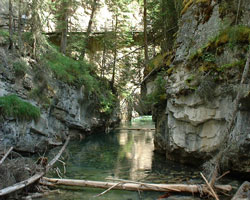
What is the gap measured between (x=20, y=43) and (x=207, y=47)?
9.75 m

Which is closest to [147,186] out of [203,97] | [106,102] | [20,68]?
[203,97]

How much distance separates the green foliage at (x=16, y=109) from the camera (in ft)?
38.9

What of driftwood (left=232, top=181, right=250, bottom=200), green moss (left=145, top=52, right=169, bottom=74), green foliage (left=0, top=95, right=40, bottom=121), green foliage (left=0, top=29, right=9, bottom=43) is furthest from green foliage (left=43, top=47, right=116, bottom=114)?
driftwood (left=232, top=181, right=250, bottom=200)

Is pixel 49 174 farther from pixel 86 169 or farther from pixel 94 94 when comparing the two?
pixel 94 94

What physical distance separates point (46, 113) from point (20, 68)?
2866 millimetres

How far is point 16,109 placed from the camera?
40.0 feet

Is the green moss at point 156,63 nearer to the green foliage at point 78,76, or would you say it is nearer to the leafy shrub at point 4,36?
the green foliage at point 78,76

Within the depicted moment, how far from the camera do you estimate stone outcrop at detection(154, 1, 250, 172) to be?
29.3 ft

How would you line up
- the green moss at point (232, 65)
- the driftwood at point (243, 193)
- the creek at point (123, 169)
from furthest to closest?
the green moss at point (232, 65)
the creek at point (123, 169)
the driftwood at point (243, 193)

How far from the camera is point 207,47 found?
1078cm

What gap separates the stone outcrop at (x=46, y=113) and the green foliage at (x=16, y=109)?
9.7 inches

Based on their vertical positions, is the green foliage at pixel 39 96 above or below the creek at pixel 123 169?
above

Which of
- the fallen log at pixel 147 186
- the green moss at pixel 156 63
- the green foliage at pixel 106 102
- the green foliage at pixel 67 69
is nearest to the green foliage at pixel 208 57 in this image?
the fallen log at pixel 147 186

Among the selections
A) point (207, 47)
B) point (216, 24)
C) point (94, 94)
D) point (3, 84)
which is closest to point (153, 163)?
point (207, 47)
